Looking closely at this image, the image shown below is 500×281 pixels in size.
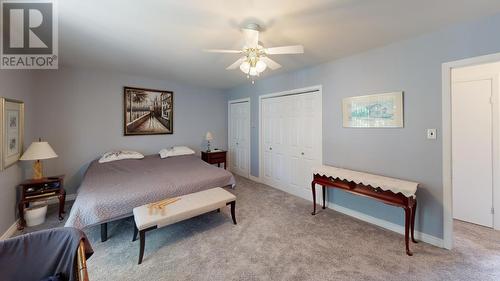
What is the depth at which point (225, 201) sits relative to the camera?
255 centimetres

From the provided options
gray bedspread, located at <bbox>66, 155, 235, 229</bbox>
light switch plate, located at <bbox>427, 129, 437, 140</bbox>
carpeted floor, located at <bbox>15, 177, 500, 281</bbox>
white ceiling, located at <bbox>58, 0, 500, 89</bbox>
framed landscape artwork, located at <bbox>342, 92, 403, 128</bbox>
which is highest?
white ceiling, located at <bbox>58, 0, 500, 89</bbox>

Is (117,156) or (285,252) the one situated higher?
(117,156)

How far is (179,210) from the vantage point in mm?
2234

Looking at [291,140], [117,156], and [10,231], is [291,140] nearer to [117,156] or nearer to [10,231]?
[117,156]

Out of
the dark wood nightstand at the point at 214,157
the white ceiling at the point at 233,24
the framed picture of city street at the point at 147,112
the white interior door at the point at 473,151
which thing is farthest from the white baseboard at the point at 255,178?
the white interior door at the point at 473,151

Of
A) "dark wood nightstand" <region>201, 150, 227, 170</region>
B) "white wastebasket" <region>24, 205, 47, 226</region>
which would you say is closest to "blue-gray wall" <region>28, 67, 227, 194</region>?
"dark wood nightstand" <region>201, 150, 227, 170</region>

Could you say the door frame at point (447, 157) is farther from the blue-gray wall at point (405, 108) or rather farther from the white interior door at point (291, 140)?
the white interior door at point (291, 140)

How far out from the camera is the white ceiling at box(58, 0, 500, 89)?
1709 millimetres

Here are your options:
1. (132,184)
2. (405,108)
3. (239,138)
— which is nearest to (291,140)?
(239,138)

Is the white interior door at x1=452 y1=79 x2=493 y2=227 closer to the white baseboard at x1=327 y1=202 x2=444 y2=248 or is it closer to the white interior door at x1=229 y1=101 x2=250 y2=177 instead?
the white baseboard at x1=327 y1=202 x2=444 y2=248

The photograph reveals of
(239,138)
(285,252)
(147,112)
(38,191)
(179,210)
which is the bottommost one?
(285,252)

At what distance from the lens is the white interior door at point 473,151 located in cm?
256

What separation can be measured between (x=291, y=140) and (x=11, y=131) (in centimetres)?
A: 413

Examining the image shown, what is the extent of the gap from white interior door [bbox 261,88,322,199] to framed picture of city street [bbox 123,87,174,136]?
222 centimetres
